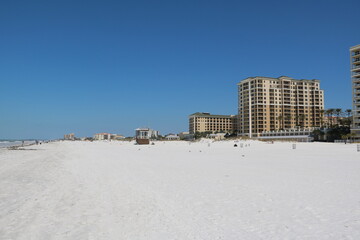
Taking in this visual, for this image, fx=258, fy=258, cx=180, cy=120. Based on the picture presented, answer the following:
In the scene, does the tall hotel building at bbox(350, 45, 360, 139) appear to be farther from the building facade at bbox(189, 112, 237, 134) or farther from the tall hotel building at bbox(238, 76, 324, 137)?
the building facade at bbox(189, 112, 237, 134)

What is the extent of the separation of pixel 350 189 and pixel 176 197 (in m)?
6.67

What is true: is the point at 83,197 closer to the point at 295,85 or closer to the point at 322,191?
the point at 322,191

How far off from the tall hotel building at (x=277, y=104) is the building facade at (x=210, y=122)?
42.6 metres

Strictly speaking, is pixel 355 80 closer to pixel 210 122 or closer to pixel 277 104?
pixel 277 104

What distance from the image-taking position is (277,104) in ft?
433

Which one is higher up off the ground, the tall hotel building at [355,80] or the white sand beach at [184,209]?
the tall hotel building at [355,80]

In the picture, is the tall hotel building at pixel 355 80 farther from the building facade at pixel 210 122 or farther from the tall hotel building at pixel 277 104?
the building facade at pixel 210 122

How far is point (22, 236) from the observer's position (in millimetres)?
5906

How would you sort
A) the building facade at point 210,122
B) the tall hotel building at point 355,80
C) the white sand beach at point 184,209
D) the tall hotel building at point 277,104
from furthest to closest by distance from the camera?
the building facade at point 210,122, the tall hotel building at point 277,104, the tall hotel building at point 355,80, the white sand beach at point 184,209

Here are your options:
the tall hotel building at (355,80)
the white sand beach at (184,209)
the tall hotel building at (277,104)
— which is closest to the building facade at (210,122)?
the tall hotel building at (277,104)

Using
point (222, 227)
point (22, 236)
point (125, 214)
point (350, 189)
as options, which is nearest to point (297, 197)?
point (350, 189)

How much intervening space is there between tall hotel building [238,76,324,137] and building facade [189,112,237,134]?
140ft

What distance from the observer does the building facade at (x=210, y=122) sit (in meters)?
177

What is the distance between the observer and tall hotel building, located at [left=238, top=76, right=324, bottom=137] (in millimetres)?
127188
